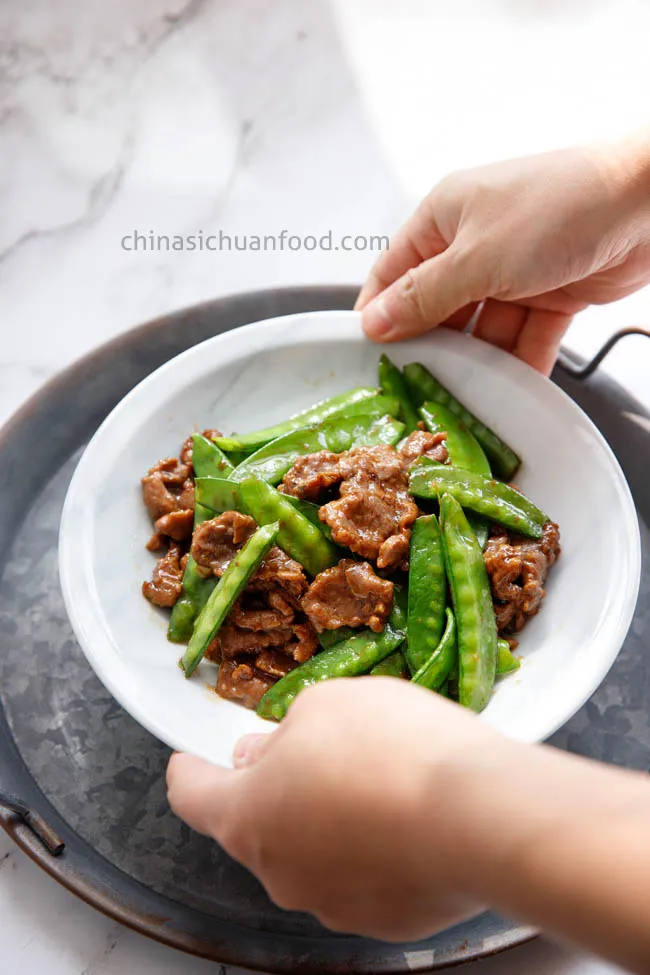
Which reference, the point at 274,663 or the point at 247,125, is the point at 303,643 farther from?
the point at 247,125

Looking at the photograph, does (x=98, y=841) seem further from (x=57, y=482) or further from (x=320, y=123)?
(x=320, y=123)

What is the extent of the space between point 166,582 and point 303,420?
2.21 feet

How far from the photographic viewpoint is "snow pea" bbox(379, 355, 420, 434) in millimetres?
2730

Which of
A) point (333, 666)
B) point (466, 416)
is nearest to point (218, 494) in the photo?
point (333, 666)

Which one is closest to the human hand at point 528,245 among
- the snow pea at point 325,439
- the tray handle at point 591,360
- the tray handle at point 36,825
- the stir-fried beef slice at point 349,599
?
the tray handle at point 591,360

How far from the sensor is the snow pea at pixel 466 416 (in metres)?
2.63

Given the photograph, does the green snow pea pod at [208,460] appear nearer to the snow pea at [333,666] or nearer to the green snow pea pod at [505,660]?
the snow pea at [333,666]

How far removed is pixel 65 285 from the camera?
3.48 metres

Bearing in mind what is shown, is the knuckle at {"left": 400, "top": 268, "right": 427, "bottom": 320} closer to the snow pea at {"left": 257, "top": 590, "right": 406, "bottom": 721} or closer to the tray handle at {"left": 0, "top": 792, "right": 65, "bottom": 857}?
the snow pea at {"left": 257, "top": 590, "right": 406, "bottom": 721}

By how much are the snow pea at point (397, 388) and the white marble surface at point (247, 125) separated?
2.95ft

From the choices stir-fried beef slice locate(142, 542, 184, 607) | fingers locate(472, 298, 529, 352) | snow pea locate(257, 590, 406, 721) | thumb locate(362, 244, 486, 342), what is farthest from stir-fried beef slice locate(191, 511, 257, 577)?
fingers locate(472, 298, 529, 352)

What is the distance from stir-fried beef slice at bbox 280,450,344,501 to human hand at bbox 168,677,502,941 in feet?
2.89

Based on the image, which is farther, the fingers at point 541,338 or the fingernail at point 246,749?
the fingers at point 541,338

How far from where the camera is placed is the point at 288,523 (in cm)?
234
